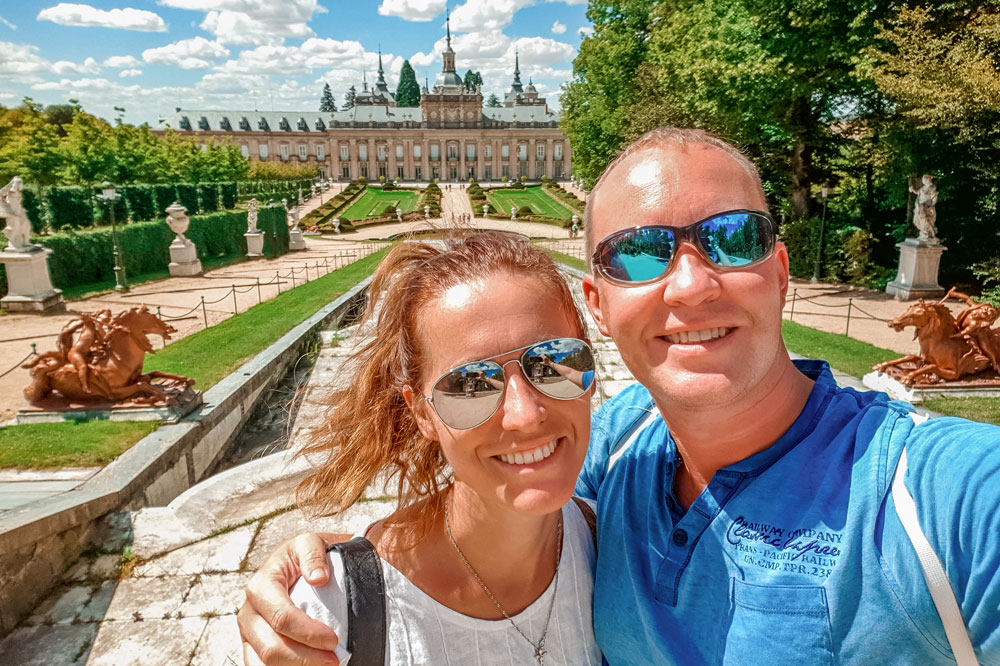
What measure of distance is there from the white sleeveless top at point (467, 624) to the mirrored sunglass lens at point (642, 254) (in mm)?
712

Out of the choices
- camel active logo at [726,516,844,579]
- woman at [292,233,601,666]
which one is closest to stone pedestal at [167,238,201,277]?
woman at [292,233,601,666]

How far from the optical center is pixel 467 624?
1.52 m

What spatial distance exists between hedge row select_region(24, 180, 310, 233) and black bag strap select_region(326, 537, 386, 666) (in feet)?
72.8

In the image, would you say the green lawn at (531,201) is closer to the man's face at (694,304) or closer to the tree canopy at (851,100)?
the tree canopy at (851,100)

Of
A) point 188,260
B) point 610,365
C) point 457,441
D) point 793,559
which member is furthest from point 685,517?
point 188,260

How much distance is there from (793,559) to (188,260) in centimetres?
2338

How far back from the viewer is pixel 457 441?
146cm

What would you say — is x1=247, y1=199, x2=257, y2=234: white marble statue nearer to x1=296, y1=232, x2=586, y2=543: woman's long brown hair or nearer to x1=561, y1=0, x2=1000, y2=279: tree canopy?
x1=561, y1=0, x2=1000, y2=279: tree canopy

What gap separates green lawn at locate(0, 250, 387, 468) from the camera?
6.09 metres

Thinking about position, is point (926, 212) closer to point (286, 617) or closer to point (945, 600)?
point (945, 600)

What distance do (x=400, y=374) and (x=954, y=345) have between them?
28.1ft

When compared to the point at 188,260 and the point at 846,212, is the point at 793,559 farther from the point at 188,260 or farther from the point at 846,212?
the point at 188,260

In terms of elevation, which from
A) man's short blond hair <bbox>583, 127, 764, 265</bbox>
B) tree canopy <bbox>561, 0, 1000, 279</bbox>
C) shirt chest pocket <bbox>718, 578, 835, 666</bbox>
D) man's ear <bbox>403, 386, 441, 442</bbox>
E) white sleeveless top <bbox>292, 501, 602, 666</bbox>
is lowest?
white sleeveless top <bbox>292, 501, 602, 666</bbox>

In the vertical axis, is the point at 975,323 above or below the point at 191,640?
above
